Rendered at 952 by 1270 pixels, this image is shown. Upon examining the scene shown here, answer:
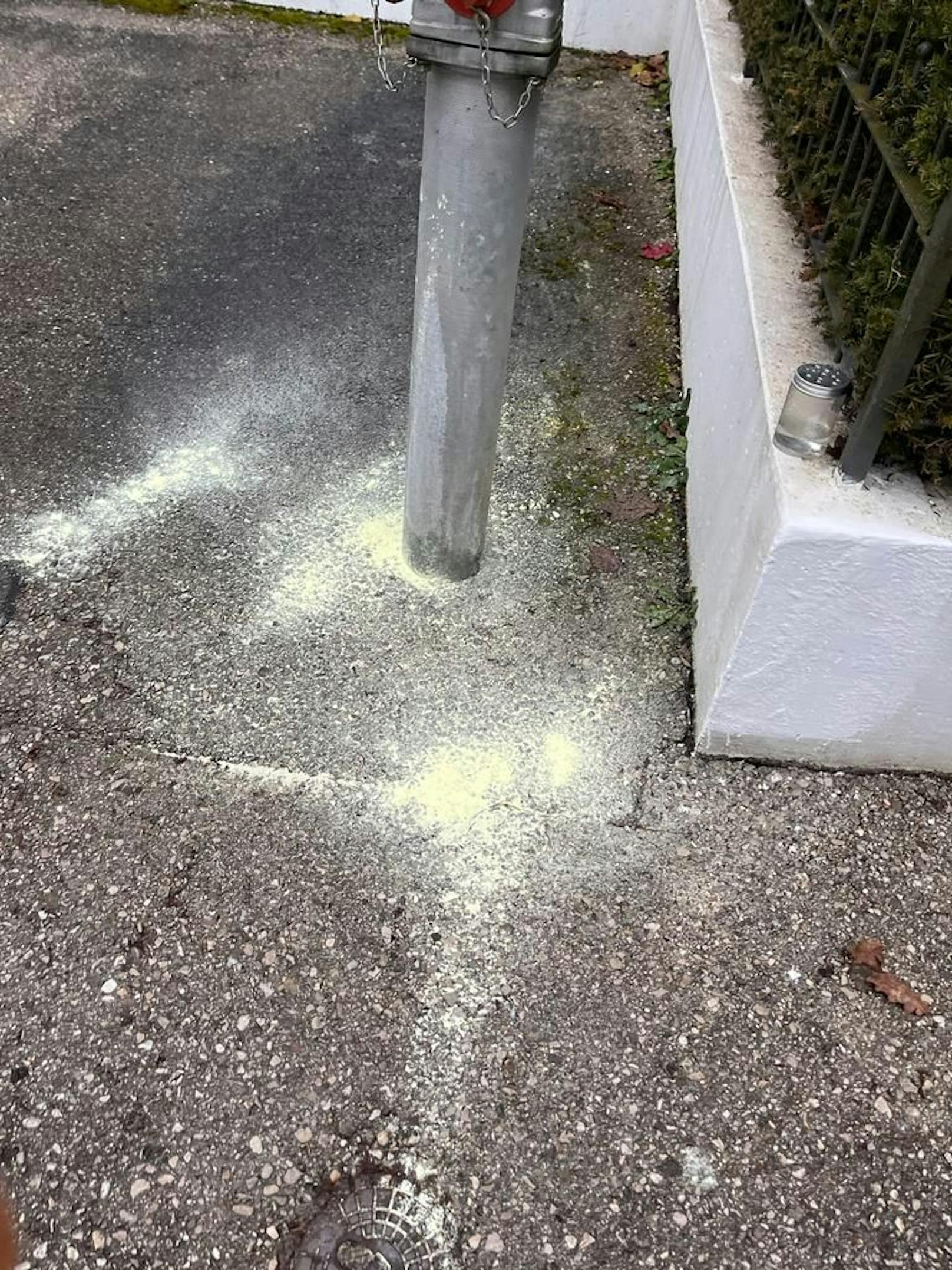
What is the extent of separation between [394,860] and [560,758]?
0.60 metres

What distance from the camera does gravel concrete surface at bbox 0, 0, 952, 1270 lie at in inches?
80.3

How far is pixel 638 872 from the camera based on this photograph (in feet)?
8.50

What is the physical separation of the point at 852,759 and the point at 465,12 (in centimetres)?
222

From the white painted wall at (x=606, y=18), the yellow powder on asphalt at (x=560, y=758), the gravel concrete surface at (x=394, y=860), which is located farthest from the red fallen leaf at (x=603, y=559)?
the white painted wall at (x=606, y=18)

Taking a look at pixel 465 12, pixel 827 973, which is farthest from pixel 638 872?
pixel 465 12

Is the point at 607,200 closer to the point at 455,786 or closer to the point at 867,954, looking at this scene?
the point at 455,786

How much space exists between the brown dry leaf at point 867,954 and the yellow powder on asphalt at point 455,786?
40.0 inches

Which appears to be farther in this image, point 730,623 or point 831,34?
point 831,34

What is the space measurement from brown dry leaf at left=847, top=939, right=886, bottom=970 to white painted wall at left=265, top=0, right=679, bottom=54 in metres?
7.04

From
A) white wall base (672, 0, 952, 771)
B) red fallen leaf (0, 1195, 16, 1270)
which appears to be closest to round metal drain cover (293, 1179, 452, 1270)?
red fallen leaf (0, 1195, 16, 1270)

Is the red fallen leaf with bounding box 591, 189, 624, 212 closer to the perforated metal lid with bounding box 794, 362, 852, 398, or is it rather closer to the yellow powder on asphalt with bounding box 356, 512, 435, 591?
the yellow powder on asphalt with bounding box 356, 512, 435, 591

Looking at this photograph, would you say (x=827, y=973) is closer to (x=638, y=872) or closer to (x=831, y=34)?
(x=638, y=872)

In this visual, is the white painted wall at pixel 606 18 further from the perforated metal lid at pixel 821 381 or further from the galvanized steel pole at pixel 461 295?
the perforated metal lid at pixel 821 381

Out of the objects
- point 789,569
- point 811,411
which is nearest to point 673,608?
point 789,569
